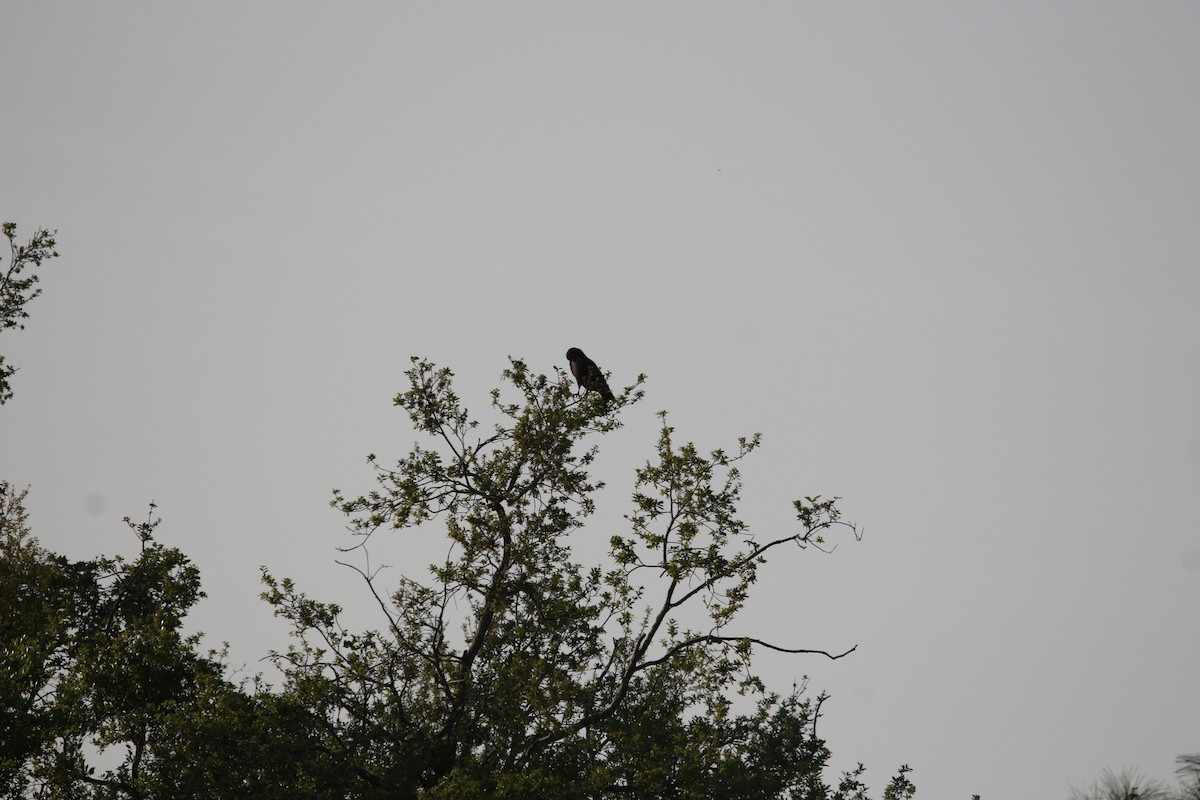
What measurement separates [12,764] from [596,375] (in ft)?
30.4

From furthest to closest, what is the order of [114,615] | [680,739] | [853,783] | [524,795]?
[114,615] → [853,783] → [680,739] → [524,795]

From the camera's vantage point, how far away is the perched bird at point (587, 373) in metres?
14.8

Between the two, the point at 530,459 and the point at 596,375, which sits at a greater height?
the point at 596,375

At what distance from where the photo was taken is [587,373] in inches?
608

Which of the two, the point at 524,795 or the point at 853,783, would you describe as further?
the point at 853,783

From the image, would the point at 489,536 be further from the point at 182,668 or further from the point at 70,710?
the point at 70,710

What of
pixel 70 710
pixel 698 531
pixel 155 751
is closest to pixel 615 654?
pixel 698 531

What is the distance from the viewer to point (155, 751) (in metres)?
13.4

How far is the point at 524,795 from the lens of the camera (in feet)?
39.8

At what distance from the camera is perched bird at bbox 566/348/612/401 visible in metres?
14.8

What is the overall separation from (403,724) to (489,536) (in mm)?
2693

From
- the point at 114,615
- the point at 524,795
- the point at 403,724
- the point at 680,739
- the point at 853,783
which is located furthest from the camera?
the point at 114,615

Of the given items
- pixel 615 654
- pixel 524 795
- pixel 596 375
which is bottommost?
pixel 524 795

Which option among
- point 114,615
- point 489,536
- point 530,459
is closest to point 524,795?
point 489,536
